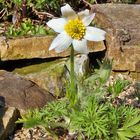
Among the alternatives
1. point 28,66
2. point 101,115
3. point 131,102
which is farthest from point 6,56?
point 101,115

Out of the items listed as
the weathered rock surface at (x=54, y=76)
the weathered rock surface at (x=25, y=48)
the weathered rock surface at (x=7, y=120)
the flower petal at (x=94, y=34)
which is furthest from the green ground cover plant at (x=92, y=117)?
the weathered rock surface at (x=25, y=48)

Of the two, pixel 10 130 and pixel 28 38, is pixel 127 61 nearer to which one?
pixel 28 38

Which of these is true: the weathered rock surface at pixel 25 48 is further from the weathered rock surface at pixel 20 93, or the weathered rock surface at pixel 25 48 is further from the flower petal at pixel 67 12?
the flower petal at pixel 67 12

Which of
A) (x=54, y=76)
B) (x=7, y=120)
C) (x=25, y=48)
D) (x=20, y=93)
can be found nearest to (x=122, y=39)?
(x=54, y=76)

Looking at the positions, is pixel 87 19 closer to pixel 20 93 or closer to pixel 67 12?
pixel 67 12

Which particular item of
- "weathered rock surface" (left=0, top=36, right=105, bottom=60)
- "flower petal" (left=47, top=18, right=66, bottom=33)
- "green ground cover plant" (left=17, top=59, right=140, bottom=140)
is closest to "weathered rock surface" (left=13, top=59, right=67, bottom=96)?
"weathered rock surface" (left=0, top=36, right=105, bottom=60)

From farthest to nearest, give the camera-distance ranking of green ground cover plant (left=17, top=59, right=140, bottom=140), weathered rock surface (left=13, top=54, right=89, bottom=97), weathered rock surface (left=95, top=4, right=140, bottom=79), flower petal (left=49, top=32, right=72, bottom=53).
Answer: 1. weathered rock surface (left=95, top=4, right=140, bottom=79)
2. weathered rock surface (left=13, top=54, right=89, bottom=97)
3. green ground cover plant (left=17, top=59, right=140, bottom=140)
4. flower petal (left=49, top=32, right=72, bottom=53)

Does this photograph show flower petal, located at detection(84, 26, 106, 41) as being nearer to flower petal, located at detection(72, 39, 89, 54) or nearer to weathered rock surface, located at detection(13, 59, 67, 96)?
flower petal, located at detection(72, 39, 89, 54)
